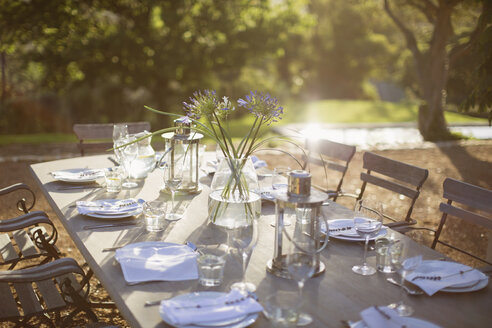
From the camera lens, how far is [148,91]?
1543 cm

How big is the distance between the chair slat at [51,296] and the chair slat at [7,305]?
→ 16cm

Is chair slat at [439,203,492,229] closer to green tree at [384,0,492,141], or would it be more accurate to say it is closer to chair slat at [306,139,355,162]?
chair slat at [306,139,355,162]

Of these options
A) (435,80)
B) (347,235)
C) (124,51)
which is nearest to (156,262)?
(347,235)

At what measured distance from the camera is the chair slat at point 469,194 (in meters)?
2.81

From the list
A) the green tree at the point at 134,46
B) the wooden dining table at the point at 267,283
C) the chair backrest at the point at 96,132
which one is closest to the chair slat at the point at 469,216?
the wooden dining table at the point at 267,283

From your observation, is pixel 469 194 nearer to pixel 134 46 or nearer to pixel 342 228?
pixel 342 228

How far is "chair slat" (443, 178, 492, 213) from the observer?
2.81 meters

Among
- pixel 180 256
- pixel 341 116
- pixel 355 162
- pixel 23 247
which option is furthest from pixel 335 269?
pixel 341 116

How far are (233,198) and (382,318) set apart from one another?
99 centimetres

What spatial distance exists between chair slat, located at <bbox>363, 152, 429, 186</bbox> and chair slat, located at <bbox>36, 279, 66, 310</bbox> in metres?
2.36

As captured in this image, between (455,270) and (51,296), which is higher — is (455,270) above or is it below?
above

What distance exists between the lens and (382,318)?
5.50ft

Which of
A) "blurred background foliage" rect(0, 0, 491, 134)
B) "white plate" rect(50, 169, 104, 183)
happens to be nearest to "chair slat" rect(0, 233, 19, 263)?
"white plate" rect(50, 169, 104, 183)

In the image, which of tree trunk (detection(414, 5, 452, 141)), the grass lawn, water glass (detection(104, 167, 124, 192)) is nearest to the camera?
water glass (detection(104, 167, 124, 192))
